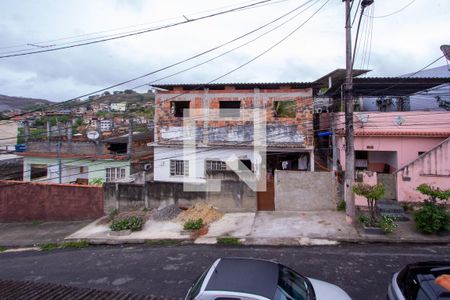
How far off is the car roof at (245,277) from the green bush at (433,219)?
22.9 ft

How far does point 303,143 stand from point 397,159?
399cm

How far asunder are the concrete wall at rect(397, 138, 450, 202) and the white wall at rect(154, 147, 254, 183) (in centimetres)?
662

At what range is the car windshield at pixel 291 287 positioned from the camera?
423 centimetres

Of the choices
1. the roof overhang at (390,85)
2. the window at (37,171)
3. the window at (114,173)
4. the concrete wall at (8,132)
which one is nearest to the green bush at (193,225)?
the roof overhang at (390,85)

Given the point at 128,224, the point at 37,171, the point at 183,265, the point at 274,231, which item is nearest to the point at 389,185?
the point at 274,231

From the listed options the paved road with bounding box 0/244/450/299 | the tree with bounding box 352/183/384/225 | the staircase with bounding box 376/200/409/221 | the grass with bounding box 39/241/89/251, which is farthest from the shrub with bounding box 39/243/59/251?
the staircase with bounding box 376/200/409/221

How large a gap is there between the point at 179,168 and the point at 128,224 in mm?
5112

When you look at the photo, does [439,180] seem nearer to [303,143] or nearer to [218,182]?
[303,143]

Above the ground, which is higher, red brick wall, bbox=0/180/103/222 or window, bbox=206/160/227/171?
window, bbox=206/160/227/171

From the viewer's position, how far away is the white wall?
15844 millimetres

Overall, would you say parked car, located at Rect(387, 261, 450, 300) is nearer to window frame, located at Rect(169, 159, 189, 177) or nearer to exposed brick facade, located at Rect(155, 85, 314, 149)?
exposed brick facade, located at Rect(155, 85, 314, 149)

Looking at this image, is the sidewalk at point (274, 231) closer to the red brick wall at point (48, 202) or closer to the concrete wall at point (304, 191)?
the concrete wall at point (304, 191)

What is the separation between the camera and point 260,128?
15539 mm

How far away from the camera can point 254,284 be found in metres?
4.21
